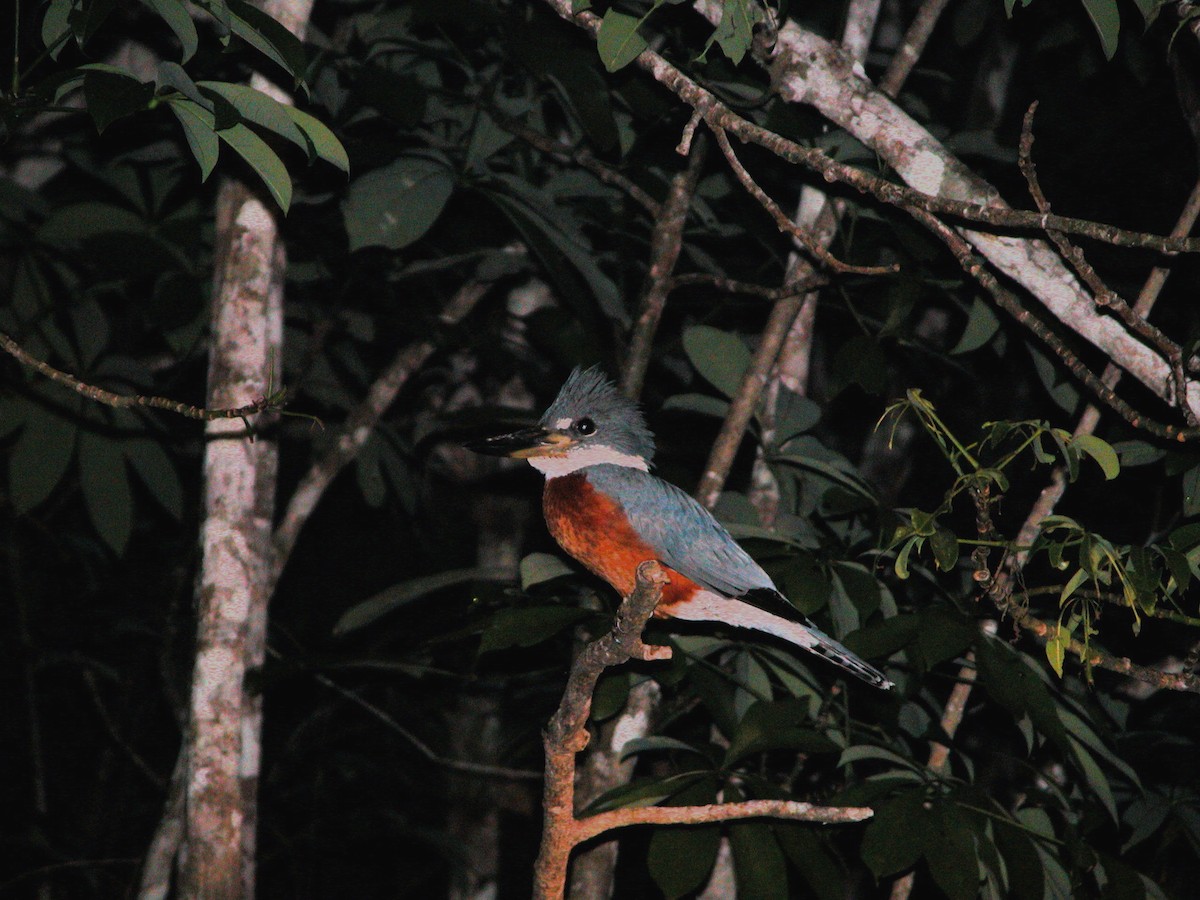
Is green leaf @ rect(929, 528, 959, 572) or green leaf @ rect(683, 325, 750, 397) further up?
green leaf @ rect(683, 325, 750, 397)

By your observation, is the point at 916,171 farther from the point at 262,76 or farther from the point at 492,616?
the point at 262,76

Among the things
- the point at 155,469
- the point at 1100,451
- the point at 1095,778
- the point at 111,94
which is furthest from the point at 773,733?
the point at 155,469

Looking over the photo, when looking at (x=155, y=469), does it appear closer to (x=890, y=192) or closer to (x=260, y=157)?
(x=260, y=157)

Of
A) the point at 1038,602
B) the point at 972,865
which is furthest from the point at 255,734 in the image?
the point at 1038,602

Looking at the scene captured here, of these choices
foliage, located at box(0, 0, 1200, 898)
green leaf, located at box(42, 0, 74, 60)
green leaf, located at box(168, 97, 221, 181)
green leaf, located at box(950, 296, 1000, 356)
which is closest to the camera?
green leaf, located at box(168, 97, 221, 181)

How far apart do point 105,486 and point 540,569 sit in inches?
77.3

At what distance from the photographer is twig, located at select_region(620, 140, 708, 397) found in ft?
12.0

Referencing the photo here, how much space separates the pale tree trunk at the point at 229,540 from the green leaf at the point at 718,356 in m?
1.19

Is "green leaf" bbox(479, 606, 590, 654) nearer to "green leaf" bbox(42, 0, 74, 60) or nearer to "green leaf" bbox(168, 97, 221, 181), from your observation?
"green leaf" bbox(168, 97, 221, 181)

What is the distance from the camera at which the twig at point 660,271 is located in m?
3.67

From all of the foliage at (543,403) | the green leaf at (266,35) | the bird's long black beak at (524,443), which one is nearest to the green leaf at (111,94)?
the foliage at (543,403)

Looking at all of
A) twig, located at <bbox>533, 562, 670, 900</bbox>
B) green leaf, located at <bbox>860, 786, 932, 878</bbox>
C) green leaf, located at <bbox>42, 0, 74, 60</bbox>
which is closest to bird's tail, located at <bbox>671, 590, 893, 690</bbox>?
green leaf, located at <bbox>860, 786, 932, 878</bbox>

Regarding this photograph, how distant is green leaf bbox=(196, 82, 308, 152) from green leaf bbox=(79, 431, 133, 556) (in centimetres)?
238

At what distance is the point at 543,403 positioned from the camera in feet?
17.4
